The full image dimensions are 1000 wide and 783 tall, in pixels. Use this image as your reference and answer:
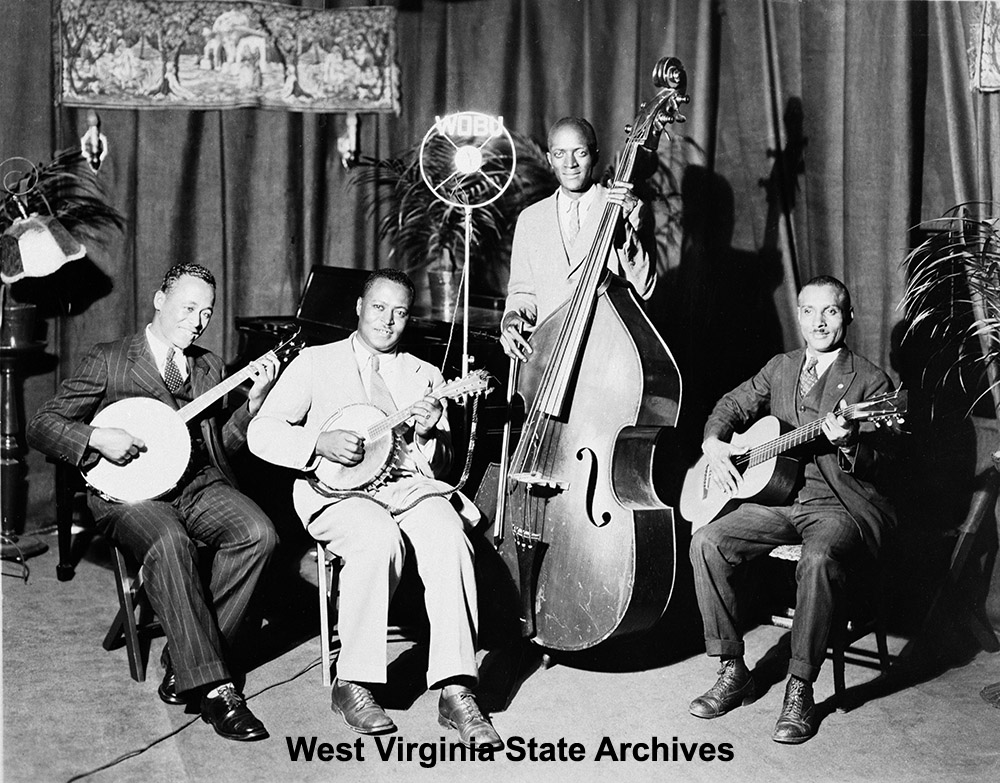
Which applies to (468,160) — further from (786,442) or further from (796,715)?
(796,715)

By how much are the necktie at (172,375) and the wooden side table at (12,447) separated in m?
1.48

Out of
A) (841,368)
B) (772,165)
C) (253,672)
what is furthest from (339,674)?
(772,165)

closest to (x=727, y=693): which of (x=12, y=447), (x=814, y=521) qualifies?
(x=814, y=521)

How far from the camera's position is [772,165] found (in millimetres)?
4633

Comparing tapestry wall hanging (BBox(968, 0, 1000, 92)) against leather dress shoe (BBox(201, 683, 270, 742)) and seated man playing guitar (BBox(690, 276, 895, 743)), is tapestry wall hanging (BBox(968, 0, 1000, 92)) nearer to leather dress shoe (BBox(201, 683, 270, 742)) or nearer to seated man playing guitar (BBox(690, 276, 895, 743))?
seated man playing guitar (BBox(690, 276, 895, 743))

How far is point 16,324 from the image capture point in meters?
4.77

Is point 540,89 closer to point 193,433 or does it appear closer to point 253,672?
point 193,433

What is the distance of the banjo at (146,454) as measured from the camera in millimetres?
3428

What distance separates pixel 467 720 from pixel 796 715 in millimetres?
955

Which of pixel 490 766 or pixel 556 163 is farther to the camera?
pixel 556 163

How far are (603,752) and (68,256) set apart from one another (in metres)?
3.06

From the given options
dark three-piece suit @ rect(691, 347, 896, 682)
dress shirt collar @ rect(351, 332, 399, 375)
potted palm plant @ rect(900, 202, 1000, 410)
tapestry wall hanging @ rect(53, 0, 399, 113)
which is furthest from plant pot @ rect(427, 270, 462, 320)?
potted palm plant @ rect(900, 202, 1000, 410)

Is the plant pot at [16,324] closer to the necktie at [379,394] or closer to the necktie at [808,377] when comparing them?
the necktie at [379,394]

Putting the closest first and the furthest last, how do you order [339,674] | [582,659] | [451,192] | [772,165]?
[339,674]
[582,659]
[772,165]
[451,192]
